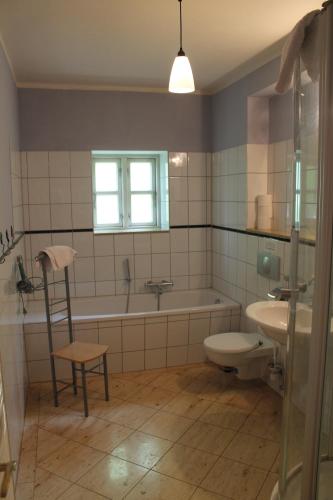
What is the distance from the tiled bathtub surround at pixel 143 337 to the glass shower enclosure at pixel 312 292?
6.50ft

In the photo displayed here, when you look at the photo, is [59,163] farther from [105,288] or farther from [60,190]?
[105,288]

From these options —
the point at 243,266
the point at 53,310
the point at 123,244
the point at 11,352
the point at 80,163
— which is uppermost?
the point at 80,163

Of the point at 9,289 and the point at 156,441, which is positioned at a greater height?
the point at 9,289

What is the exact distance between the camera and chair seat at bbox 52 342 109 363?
9.27ft

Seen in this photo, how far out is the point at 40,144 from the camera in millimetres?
3795

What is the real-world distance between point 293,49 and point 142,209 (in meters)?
3.13

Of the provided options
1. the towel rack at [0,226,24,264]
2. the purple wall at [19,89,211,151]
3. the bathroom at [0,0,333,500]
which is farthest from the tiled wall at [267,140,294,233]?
the towel rack at [0,226,24,264]

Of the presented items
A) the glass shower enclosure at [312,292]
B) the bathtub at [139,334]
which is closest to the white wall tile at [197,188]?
the bathtub at [139,334]

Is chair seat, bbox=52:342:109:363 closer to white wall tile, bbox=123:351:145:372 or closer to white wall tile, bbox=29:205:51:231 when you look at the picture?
white wall tile, bbox=123:351:145:372

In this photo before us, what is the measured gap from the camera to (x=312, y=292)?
1.28 metres

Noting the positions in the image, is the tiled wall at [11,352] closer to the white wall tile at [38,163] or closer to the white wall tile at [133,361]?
the white wall tile at [38,163]

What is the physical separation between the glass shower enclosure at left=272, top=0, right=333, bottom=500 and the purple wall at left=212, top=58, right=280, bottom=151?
1.90 m

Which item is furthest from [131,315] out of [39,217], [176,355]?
[39,217]

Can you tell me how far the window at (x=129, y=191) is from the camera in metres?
4.23
